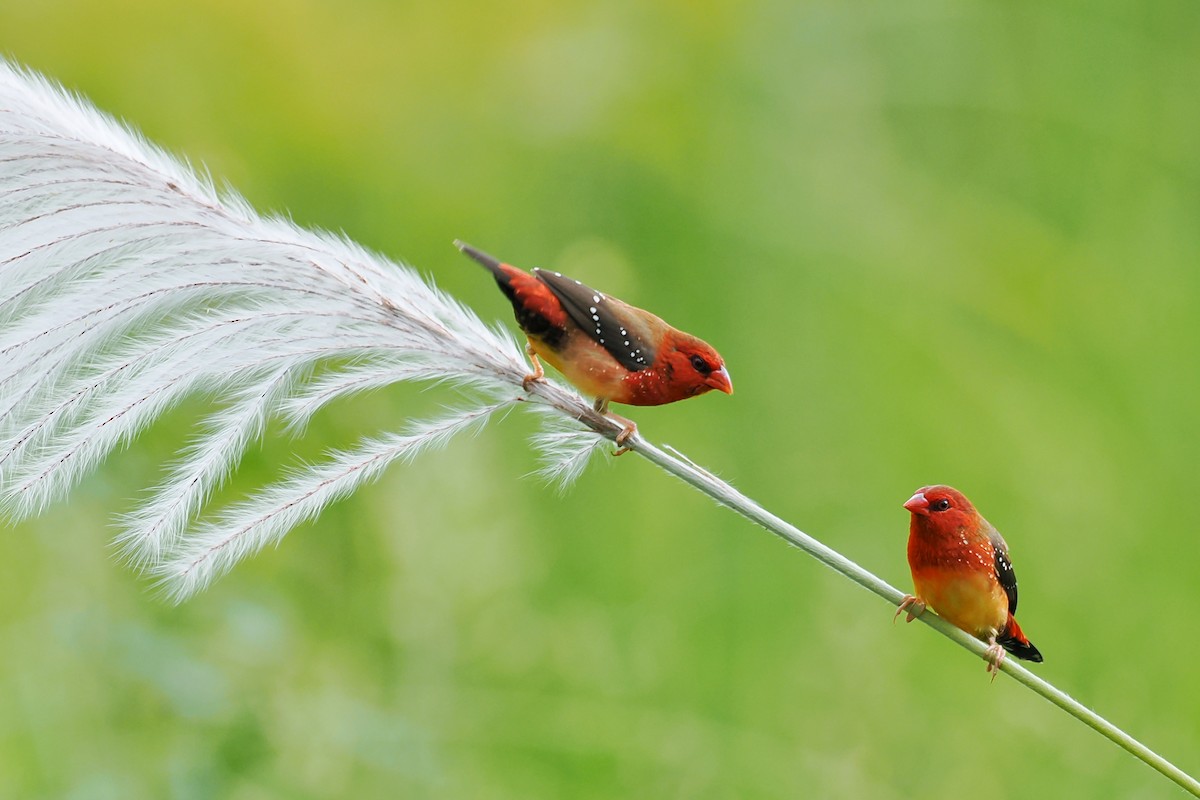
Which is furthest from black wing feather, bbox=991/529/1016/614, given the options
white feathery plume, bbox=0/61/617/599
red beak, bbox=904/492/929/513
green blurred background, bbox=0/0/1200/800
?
green blurred background, bbox=0/0/1200/800

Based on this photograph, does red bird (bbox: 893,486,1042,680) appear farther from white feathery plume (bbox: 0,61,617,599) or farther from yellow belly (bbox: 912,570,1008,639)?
white feathery plume (bbox: 0,61,617,599)

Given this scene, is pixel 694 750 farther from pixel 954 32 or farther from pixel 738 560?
pixel 954 32

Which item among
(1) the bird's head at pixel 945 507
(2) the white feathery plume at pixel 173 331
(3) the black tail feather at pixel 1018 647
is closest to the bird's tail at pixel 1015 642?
(3) the black tail feather at pixel 1018 647

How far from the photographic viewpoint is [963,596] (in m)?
1.07

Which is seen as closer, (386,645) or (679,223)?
(386,645)

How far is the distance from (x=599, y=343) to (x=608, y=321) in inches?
0.7

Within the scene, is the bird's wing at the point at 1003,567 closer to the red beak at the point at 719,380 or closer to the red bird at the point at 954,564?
the red bird at the point at 954,564

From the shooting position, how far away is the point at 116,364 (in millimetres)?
786

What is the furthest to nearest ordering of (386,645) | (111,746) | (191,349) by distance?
(386,645), (111,746), (191,349)

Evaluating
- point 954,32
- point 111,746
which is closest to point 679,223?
point 954,32

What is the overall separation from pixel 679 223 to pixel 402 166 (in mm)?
602

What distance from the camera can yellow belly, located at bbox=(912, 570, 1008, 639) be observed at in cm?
107

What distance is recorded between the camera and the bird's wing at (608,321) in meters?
0.85

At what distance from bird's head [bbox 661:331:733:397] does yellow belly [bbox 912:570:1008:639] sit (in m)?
0.35
